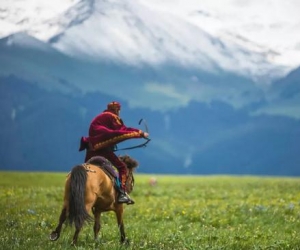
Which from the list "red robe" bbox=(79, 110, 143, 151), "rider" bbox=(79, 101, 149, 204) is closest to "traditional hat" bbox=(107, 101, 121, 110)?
"rider" bbox=(79, 101, 149, 204)

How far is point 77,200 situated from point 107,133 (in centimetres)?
210

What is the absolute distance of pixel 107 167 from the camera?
39.2ft

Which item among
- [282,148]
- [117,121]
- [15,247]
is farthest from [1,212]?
[282,148]

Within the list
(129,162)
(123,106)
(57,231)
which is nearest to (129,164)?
(129,162)

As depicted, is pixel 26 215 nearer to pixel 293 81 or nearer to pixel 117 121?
pixel 117 121

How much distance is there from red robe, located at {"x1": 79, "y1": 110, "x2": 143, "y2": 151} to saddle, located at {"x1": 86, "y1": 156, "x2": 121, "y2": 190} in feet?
1.26

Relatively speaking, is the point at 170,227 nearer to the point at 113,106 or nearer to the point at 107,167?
the point at 107,167

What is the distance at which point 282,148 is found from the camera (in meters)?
177

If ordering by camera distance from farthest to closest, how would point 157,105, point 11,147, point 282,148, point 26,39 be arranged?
point 157,105
point 282,148
point 26,39
point 11,147

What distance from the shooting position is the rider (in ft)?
40.3

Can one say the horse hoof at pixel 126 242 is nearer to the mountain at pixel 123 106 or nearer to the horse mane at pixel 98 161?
the horse mane at pixel 98 161

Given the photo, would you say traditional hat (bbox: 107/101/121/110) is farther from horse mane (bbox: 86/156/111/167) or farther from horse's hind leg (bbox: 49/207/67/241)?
horse's hind leg (bbox: 49/207/67/241)

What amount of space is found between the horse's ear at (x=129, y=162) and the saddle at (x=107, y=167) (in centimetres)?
97

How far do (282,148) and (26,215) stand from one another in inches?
6537
